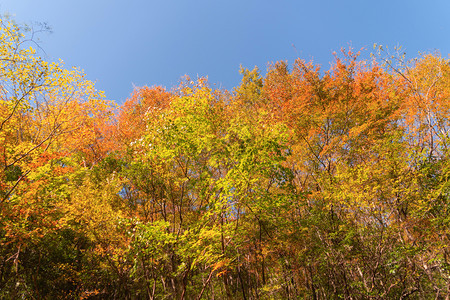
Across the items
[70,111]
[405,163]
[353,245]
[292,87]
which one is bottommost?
[353,245]

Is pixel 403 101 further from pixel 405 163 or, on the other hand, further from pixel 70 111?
pixel 70 111

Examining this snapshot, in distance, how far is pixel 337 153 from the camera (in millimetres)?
14055

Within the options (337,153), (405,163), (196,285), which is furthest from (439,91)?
(196,285)

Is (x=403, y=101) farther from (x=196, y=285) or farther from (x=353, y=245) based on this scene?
(x=196, y=285)

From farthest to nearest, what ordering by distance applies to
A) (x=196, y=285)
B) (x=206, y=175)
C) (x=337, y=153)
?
(x=196, y=285), (x=337, y=153), (x=206, y=175)

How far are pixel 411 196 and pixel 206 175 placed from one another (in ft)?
25.6

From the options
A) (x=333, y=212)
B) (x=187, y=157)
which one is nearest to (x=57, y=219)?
(x=187, y=157)

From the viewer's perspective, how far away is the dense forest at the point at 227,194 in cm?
824

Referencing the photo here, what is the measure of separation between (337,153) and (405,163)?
4.82 metres

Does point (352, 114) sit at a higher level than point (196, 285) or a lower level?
higher

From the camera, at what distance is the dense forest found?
8.24m

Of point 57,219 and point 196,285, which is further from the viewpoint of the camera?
point 196,285

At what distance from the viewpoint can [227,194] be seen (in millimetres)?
7824

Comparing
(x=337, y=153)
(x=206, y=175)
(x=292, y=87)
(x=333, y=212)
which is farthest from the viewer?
(x=292, y=87)
